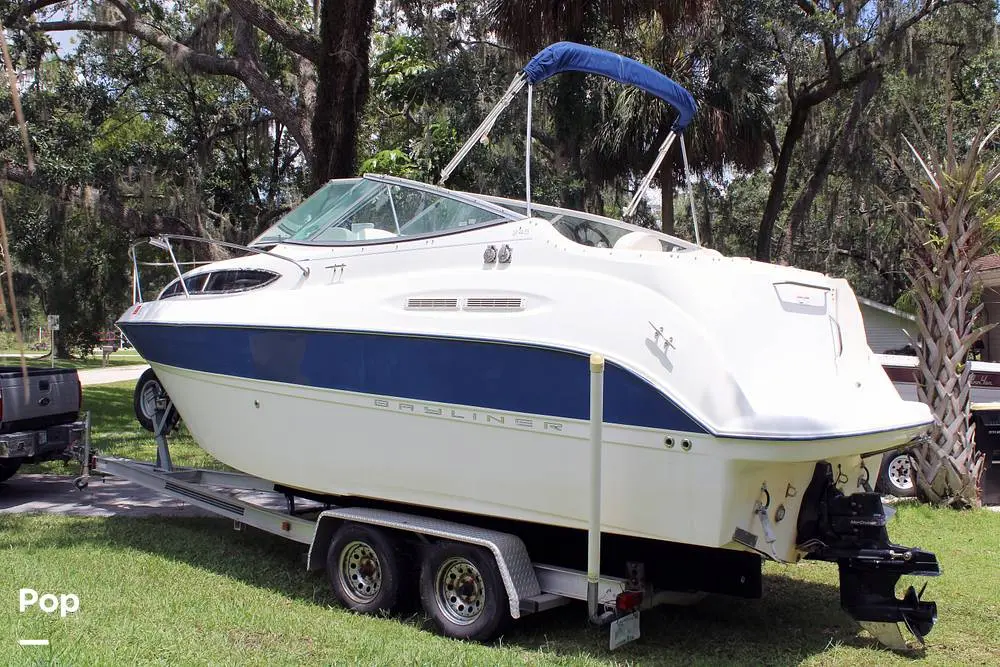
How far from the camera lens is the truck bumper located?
8.40m

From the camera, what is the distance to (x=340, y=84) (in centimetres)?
1067

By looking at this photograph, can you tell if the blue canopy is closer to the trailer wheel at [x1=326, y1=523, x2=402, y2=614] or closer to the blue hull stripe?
the blue hull stripe

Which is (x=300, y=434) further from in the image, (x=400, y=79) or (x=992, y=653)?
(x=400, y=79)

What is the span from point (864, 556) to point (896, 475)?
6.67 m

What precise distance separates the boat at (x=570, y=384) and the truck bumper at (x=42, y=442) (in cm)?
320

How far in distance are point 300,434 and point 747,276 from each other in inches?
128

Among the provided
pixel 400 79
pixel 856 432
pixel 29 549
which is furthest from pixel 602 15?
pixel 29 549

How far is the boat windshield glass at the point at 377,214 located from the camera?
5941 millimetres

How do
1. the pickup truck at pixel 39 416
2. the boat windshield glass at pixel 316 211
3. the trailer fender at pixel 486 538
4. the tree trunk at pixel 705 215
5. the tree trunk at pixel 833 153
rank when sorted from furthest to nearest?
1. the tree trunk at pixel 705 215
2. the tree trunk at pixel 833 153
3. the pickup truck at pixel 39 416
4. the boat windshield glass at pixel 316 211
5. the trailer fender at pixel 486 538

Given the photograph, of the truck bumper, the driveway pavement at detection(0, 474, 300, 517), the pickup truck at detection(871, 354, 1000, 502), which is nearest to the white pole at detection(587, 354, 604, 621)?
the driveway pavement at detection(0, 474, 300, 517)

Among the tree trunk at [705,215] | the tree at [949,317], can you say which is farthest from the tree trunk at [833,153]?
the tree at [949,317]

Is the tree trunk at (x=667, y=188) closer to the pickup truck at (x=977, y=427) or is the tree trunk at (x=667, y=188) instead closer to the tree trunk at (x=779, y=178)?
the tree trunk at (x=779, y=178)

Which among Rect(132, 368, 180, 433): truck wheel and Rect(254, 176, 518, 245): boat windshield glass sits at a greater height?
Rect(254, 176, 518, 245): boat windshield glass

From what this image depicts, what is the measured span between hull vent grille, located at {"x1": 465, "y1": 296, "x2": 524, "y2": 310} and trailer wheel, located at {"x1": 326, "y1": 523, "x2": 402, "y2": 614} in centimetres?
164
